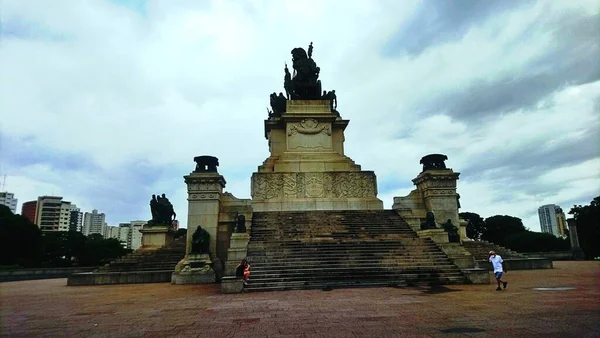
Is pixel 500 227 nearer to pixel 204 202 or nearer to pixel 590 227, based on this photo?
pixel 590 227

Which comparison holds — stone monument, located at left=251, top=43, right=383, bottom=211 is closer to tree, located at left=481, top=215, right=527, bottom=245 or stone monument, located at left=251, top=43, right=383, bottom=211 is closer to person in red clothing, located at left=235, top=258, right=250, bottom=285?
person in red clothing, located at left=235, top=258, right=250, bottom=285

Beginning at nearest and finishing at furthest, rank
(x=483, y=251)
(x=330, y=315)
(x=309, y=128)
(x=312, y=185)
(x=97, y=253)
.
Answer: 1. (x=330, y=315)
2. (x=483, y=251)
3. (x=312, y=185)
4. (x=309, y=128)
5. (x=97, y=253)

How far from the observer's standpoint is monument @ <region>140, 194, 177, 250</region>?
30422 millimetres

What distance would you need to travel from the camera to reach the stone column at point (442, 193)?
24.2 meters

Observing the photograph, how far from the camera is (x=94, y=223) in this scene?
159500 mm

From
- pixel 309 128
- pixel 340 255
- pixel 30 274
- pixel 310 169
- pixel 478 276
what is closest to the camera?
pixel 478 276

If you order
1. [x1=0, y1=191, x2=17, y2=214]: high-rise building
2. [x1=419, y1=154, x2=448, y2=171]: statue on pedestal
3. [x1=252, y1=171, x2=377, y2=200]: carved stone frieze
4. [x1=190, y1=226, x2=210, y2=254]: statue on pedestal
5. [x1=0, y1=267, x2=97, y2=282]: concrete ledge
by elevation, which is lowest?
[x1=0, y1=267, x2=97, y2=282]: concrete ledge

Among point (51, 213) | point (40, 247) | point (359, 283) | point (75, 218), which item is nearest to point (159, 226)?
point (359, 283)

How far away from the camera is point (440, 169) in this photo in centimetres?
2477

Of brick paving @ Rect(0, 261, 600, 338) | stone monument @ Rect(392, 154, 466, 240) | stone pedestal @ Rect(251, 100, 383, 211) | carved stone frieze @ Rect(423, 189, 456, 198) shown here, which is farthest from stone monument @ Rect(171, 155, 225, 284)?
carved stone frieze @ Rect(423, 189, 456, 198)

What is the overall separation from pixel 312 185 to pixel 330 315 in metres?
17.9

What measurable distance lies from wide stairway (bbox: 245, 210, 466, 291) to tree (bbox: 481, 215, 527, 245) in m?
59.3

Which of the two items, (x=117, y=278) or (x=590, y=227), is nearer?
(x=117, y=278)

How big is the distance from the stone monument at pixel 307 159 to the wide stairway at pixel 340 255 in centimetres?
320
